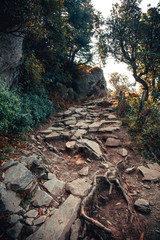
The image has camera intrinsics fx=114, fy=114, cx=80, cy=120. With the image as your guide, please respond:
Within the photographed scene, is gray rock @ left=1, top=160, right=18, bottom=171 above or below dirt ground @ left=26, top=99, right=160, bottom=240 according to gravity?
above

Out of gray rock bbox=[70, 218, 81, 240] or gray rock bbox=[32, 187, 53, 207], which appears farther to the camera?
gray rock bbox=[32, 187, 53, 207]

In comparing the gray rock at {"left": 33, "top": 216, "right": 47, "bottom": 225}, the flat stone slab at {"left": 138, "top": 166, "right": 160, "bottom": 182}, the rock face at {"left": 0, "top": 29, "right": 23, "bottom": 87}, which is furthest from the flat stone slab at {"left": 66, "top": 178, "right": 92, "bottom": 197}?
the rock face at {"left": 0, "top": 29, "right": 23, "bottom": 87}

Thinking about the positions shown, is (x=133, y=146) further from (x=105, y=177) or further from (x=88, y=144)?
(x=105, y=177)

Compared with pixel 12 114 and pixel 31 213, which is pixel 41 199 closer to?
pixel 31 213

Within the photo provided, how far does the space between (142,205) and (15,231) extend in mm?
2256

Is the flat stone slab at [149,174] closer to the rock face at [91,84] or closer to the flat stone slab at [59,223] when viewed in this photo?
the flat stone slab at [59,223]

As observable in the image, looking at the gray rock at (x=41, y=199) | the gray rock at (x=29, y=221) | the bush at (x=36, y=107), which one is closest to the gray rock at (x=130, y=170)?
the gray rock at (x=41, y=199)

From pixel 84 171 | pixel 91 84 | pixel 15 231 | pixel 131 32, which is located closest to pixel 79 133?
pixel 84 171

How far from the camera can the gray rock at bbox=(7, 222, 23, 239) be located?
1.46m

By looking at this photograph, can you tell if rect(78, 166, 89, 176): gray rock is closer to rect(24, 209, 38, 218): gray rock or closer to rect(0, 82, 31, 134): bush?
rect(24, 209, 38, 218): gray rock

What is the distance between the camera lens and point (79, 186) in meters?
2.49

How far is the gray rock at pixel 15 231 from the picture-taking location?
1.46 meters

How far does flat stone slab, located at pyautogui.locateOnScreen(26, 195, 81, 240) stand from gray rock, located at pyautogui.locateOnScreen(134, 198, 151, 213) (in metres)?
1.23

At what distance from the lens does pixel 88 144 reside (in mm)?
3973
